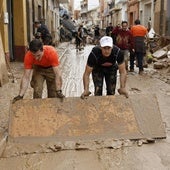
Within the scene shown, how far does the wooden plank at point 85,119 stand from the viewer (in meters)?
5.82

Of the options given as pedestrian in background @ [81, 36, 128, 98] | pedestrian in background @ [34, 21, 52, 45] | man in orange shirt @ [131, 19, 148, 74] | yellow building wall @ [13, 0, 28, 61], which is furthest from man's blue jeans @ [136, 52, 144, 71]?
pedestrian in background @ [81, 36, 128, 98]

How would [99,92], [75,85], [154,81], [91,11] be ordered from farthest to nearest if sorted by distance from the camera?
[91,11], [154,81], [75,85], [99,92]

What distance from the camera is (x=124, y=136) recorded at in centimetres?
588

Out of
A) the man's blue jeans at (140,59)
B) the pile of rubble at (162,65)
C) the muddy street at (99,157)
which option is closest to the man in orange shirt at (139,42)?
the man's blue jeans at (140,59)

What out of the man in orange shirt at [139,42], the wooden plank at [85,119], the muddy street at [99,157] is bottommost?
the muddy street at [99,157]

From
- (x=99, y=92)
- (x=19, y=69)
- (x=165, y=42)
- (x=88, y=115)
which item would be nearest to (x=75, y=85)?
(x=19, y=69)

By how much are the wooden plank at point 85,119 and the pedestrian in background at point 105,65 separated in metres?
0.23

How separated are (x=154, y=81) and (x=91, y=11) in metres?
82.7

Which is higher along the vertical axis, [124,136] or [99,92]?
[99,92]

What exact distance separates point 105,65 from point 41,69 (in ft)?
3.21

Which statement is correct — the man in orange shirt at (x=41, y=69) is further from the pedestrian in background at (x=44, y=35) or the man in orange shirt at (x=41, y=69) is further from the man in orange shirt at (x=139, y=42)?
the pedestrian in background at (x=44, y=35)

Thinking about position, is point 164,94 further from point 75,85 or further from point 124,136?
point 124,136

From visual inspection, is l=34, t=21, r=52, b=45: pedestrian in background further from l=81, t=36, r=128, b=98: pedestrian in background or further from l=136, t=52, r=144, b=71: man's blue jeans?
l=81, t=36, r=128, b=98: pedestrian in background

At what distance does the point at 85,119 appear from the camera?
19.7 ft
